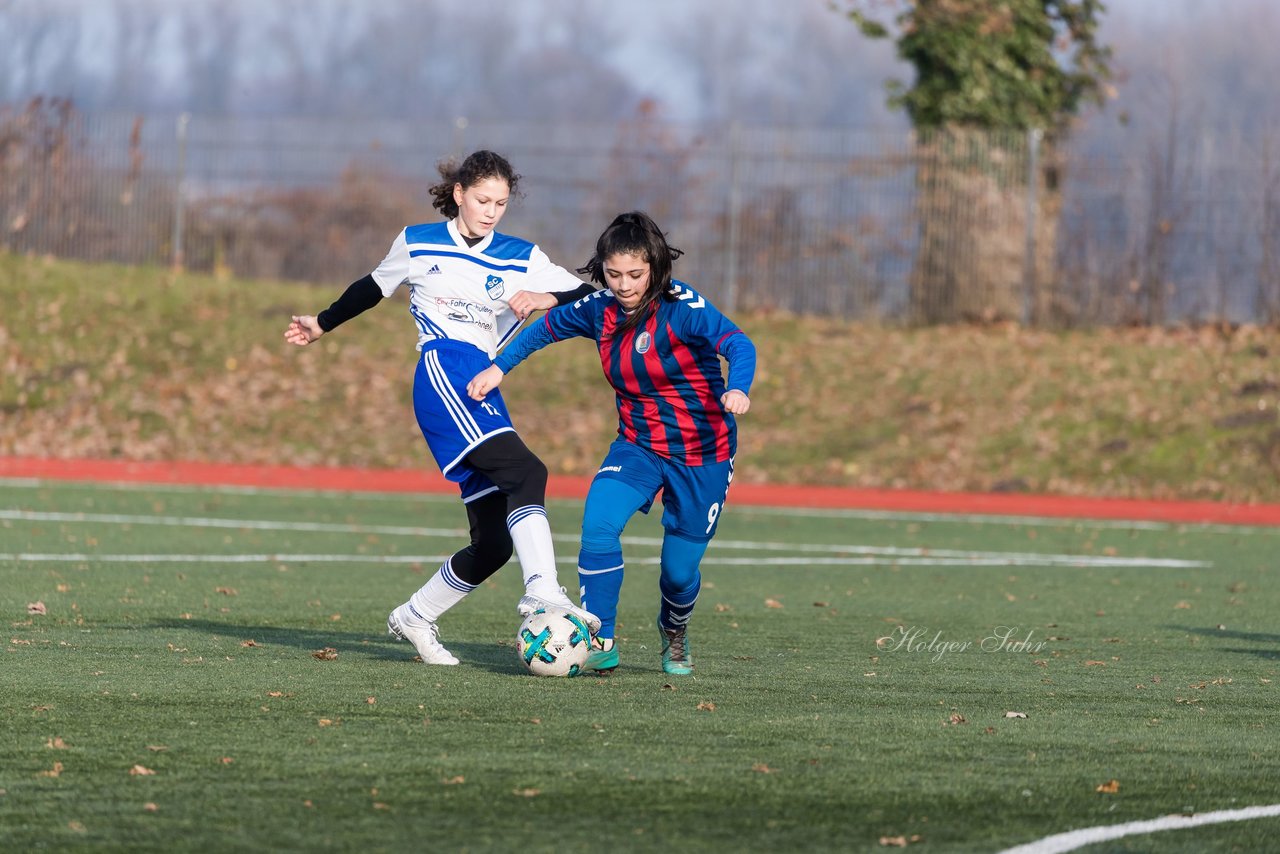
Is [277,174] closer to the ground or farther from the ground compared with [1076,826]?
farther from the ground

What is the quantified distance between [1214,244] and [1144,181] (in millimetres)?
1364

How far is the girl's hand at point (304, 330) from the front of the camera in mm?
7477

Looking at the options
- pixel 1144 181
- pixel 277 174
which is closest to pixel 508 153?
pixel 277 174

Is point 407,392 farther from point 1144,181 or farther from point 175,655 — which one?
point 175,655

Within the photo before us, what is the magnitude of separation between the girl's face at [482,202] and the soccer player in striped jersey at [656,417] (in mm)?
448

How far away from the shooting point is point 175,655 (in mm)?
7234

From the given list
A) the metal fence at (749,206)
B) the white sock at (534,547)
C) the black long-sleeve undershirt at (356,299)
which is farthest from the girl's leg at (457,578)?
the metal fence at (749,206)

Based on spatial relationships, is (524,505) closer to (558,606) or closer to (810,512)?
(558,606)

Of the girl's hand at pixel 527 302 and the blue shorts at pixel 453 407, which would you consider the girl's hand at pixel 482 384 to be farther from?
the girl's hand at pixel 527 302

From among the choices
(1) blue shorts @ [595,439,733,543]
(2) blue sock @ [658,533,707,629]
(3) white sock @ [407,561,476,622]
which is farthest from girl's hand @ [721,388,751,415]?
(3) white sock @ [407,561,476,622]

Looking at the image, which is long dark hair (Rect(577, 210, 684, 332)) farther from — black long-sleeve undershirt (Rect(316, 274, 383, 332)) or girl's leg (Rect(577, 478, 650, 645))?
black long-sleeve undershirt (Rect(316, 274, 383, 332))
